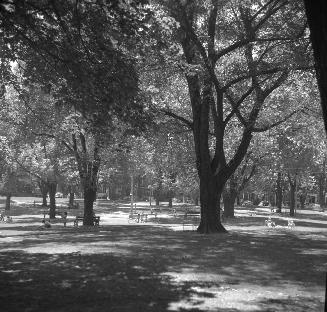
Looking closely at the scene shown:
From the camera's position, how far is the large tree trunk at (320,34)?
538 cm

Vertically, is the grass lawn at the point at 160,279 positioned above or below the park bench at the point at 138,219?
below

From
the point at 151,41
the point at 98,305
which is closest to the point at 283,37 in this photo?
the point at 151,41

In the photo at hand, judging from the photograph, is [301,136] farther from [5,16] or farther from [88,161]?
[5,16]

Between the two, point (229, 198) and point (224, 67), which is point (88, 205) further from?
point (229, 198)

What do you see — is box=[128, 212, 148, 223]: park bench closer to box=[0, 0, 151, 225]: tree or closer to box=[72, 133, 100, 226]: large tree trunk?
box=[72, 133, 100, 226]: large tree trunk

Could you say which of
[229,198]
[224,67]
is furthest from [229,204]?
[224,67]

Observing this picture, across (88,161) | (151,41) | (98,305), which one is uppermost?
(151,41)

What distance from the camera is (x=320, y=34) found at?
5441mm

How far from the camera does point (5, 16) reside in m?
10.6

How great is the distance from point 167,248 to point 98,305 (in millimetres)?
7943

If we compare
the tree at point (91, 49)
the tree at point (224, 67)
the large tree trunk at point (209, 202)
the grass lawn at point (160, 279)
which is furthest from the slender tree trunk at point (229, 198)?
the tree at point (91, 49)

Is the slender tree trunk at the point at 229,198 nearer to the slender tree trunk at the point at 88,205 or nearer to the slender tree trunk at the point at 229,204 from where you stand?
the slender tree trunk at the point at 229,204

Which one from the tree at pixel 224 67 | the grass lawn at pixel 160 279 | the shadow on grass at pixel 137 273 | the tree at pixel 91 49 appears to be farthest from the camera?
the tree at pixel 224 67

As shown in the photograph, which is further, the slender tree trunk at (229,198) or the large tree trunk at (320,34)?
the slender tree trunk at (229,198)
